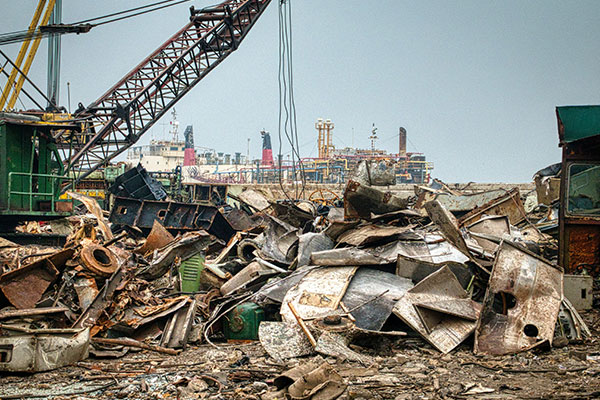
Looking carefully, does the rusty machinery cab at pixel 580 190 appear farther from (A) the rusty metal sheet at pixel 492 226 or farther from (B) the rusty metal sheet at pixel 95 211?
(B) the rusty metal sheet at pixel 95 211

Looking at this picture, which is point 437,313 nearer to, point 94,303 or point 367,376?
point 367,376

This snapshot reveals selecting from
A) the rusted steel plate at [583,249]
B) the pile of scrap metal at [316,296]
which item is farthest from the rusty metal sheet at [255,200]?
the rusted steel plate at [583,249]

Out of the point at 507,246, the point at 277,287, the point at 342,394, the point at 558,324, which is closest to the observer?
the point at 342,394

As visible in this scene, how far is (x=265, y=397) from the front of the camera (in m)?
4.04

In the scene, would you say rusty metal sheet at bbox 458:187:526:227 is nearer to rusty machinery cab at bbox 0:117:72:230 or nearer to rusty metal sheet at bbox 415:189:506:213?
rusty metal sheet at bbox 415:189:506:213

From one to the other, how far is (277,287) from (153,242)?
4.80m

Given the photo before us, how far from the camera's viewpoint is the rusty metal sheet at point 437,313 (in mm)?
5445

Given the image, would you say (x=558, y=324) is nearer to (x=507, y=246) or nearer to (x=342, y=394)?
(x=507, y=246)

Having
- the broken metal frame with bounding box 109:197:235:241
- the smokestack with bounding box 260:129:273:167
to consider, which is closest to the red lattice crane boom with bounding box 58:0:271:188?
the broken metal frame with bounding box 109:197:235:241

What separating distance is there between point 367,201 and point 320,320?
3080 millimetres

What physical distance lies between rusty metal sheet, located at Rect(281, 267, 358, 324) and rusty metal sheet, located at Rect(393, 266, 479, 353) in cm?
78

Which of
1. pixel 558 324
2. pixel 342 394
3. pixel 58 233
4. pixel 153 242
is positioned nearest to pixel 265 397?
pixel 342 394

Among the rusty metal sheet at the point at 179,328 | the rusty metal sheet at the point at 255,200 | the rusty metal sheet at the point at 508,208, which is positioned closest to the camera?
the rusty metal sheet at the point at 179,328

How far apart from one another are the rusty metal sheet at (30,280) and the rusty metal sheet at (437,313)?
175 inches
